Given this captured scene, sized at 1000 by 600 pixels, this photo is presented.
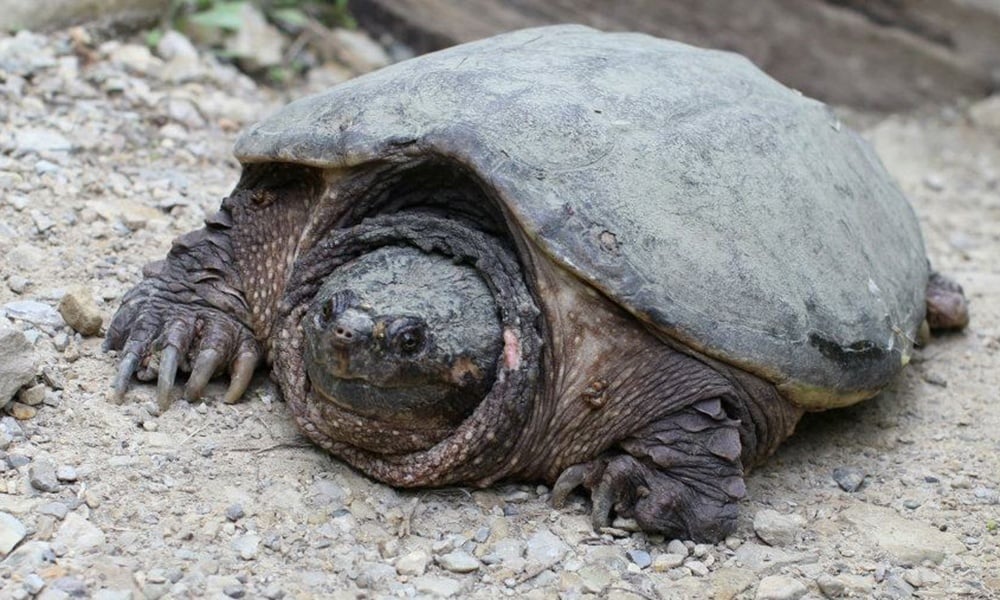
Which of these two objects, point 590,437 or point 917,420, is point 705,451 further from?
point 917,420

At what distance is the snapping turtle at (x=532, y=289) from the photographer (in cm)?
Answer: 320

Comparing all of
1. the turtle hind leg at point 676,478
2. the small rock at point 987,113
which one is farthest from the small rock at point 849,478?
the small rock at point 987,113

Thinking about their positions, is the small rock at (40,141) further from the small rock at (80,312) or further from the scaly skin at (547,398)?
the scaly skin at (547,398)

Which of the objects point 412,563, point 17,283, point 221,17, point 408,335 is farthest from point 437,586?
point 221,17

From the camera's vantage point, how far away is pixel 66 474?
3004 millimetres

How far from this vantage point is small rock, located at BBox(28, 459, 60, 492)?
295cm

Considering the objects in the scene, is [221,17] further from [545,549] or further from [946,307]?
[545,549]

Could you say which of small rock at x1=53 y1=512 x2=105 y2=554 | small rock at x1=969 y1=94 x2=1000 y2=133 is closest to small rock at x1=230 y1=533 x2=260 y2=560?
small rock at x1=53 y1=512 x2=105 y2=554

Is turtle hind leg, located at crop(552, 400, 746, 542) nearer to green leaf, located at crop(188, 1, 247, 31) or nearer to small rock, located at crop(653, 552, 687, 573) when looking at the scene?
small rock, located at crop(653, 552, 687, 573)

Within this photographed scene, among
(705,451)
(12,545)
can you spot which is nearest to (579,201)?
(705,451)

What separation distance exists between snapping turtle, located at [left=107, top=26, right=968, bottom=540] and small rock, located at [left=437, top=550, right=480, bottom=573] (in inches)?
12.0

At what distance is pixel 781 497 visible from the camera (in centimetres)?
364

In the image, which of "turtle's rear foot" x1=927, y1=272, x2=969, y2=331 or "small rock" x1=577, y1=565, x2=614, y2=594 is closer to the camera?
"small rock" x1=577, y1=565, x2=614, y2=594

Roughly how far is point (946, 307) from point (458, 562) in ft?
8.26
